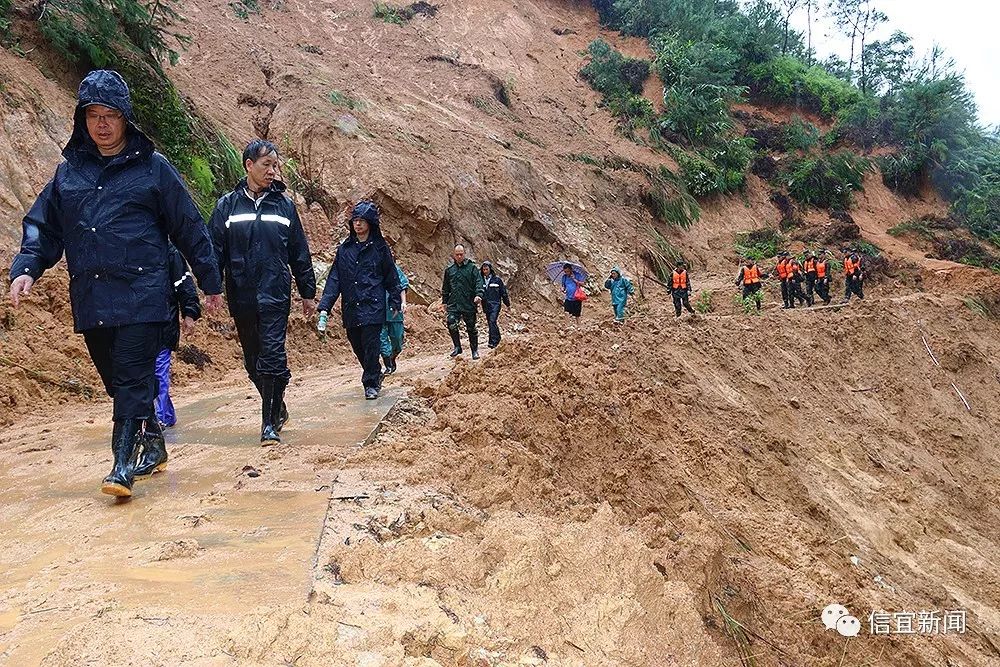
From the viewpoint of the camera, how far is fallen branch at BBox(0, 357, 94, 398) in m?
6.86

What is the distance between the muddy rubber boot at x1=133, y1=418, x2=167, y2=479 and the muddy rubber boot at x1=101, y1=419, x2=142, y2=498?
0.24 meters

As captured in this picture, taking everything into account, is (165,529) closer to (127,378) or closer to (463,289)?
(127,378)

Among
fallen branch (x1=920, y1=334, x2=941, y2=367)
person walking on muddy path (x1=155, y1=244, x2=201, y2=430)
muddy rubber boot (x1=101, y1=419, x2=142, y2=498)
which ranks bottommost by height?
fallen branch (x1=920, y1=334, x2=941, y2=367)

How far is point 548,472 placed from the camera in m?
4.47

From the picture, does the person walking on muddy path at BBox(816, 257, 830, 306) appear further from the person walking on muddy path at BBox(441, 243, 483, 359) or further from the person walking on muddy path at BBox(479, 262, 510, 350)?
the person walking on muddy path at BBox(441, 243, 483, 359)

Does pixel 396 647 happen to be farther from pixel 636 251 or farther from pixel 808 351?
pixel 636 251

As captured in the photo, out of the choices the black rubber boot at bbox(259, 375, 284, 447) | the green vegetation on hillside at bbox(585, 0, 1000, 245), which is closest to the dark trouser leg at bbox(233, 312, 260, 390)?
the black rubber boot at bbox(259, 375, 284, 447)

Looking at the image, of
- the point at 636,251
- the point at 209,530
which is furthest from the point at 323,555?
the point at 636,251

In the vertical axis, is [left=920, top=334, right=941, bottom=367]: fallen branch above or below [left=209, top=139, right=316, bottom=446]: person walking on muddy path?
below

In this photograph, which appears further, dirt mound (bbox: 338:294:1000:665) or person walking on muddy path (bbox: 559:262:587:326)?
person walking on muddy path (bbox: 559:262:587:326)

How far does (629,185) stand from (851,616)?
70.3ft

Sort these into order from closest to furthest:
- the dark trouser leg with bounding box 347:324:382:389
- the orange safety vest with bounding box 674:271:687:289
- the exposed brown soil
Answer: the exposed brown soil < the dark trouser leg with bounding box 347:324:382:389 < the orange safety vest with bounding box 674:271:687:289

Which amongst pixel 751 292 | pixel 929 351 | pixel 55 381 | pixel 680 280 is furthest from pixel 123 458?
pixel 751 292

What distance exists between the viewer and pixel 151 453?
152 inches
